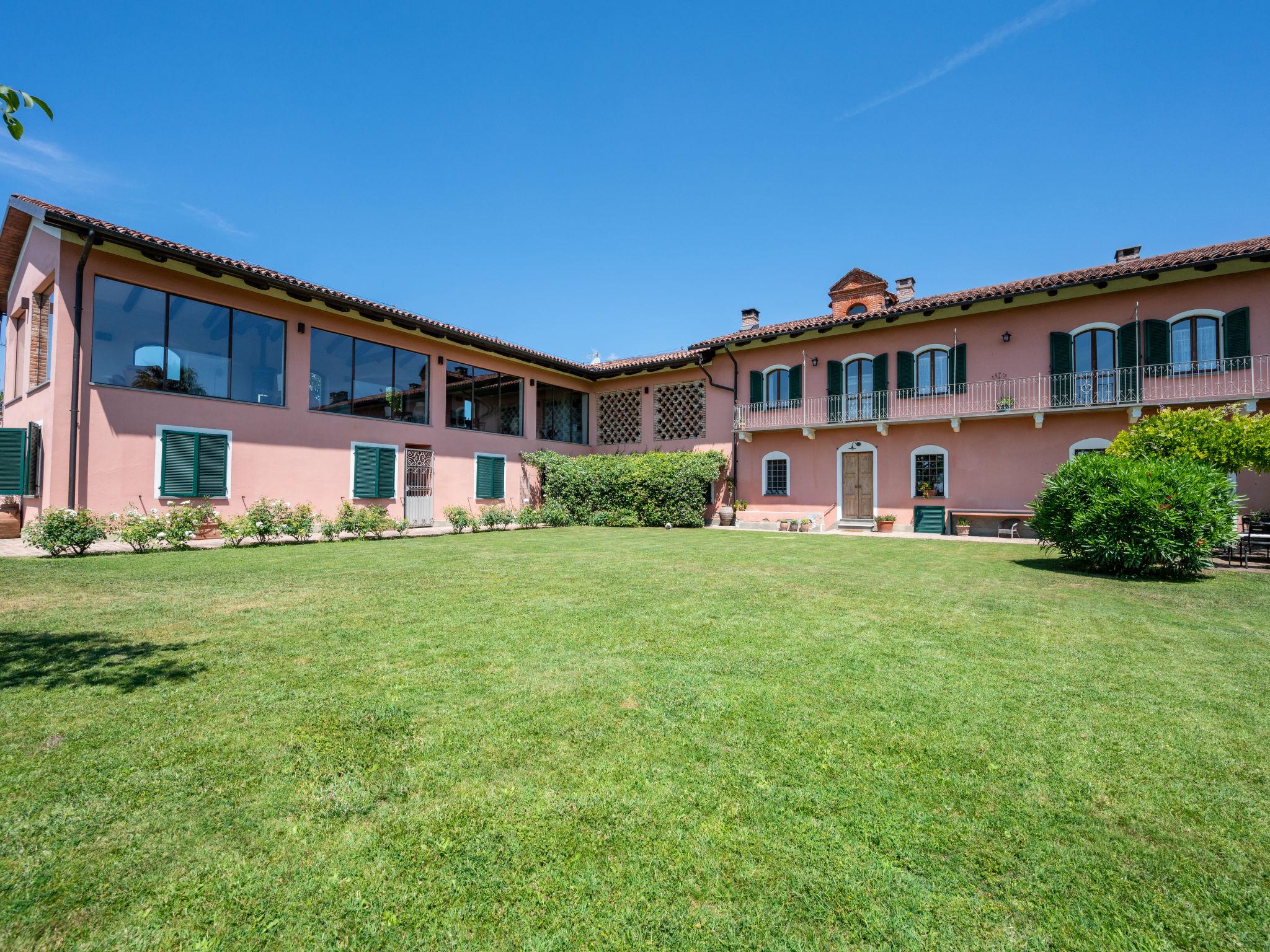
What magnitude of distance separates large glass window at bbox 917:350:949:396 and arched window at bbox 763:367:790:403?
3858 mm

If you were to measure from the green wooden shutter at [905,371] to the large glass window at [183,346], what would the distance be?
53.7 ft

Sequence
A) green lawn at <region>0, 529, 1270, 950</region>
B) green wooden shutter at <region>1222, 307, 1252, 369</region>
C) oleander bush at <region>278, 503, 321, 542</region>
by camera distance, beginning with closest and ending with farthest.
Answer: green lawn at <region>0, 529, 1270, 950</region>
oleander bush at <region>278, 503, 321, 542</region>
green wooden shutter at <region>1222, 307, 1252, 369</region>

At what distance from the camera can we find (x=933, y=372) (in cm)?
1598

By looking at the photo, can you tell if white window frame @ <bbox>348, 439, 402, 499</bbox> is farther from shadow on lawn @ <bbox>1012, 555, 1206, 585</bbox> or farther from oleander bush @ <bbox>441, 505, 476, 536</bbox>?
shadow on lawn @ <bbox>1012, 555, 1206, 585</bbox>

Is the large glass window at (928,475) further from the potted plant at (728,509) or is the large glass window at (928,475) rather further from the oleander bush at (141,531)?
the oleander bush at (141,531)

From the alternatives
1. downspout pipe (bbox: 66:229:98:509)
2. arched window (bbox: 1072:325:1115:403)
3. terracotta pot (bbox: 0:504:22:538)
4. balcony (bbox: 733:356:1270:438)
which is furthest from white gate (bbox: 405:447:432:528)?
arched window (bbox: 1072:325:1115:403)

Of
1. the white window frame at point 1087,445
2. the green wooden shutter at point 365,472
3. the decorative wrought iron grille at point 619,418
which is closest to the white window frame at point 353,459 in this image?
the green wooden shutter at point 365,472

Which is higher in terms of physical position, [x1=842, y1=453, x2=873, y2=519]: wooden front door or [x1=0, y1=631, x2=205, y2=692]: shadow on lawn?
[x1=842, y1=453, x2=873, y2=519]: wooden front door

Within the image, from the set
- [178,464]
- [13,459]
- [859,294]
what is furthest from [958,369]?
[13,459]

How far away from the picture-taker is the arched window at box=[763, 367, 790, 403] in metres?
18.3

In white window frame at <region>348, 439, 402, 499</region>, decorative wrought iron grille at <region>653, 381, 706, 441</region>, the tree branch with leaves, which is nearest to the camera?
the tree branch with leaves

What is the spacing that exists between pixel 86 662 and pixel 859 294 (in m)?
19.9

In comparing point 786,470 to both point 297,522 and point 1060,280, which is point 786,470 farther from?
point 297,522

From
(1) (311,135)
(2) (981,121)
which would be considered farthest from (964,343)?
(1) (311,135)
